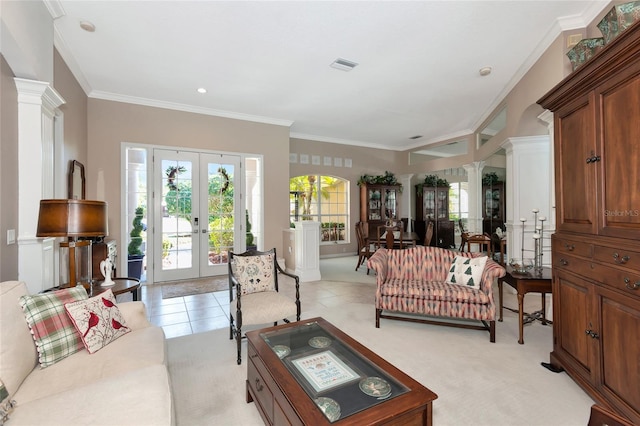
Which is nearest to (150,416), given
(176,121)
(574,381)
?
(574,381)

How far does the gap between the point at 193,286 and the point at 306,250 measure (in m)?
1.96

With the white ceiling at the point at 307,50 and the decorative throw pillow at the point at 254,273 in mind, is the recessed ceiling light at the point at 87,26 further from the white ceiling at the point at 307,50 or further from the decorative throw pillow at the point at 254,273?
the decorative throw pillow at the point at 254,273

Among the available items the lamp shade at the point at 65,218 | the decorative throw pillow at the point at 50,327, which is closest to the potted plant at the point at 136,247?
the lamp shade at the point at 65,218

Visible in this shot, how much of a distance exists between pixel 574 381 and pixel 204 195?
17.4ft

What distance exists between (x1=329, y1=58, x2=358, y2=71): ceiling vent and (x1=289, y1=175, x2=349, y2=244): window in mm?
3929

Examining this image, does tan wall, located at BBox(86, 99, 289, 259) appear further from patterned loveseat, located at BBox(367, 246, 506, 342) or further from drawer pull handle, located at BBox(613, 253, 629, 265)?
drawer pull handle, located at BBox(613, 253, 629, 265)

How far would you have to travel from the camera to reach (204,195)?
5.33 m

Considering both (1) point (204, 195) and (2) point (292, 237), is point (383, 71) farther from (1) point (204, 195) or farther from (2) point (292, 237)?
(1) point (204, 195)

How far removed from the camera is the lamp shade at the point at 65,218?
2.16m

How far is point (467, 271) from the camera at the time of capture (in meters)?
3.12

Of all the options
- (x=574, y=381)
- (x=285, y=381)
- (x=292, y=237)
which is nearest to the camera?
(x=285, y=381)

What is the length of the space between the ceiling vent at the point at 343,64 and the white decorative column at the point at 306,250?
248cm

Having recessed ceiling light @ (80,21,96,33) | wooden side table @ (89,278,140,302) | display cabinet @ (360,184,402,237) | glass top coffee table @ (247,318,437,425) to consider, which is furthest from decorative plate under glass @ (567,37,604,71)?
display cabinet @ (360,184,402,237)

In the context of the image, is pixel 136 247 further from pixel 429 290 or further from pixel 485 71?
pixel 485 71
